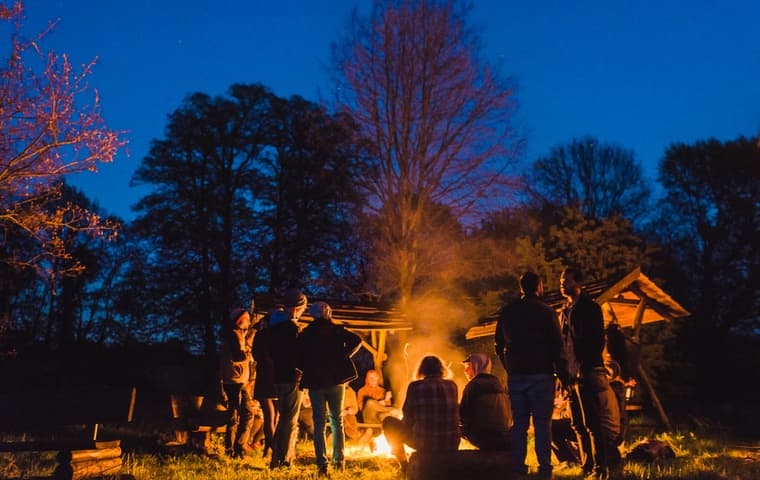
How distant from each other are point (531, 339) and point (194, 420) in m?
5.23

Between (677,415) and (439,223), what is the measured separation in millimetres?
9087

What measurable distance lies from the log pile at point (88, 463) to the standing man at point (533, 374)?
167 inches

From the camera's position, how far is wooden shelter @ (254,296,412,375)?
1320 centimetres

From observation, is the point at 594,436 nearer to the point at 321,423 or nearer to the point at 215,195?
the point at 321,423

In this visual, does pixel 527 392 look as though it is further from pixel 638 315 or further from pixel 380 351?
pixel 380 351

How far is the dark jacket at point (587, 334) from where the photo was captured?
22.2 feet

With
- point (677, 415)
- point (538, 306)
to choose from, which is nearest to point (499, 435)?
point (538, 306)

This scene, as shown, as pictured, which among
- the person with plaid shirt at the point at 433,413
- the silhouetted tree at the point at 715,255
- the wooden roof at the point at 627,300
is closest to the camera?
the person with plaid shirt at the point at 433,413

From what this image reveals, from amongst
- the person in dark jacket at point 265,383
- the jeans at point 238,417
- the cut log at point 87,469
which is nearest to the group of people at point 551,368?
the person in dark jacket at point 265,383

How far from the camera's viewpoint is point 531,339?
20.7ft

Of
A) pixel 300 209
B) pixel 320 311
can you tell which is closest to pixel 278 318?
pixel 320 311

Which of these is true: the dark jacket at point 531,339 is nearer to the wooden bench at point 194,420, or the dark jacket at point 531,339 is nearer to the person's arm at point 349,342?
the person's arm at point 349,342

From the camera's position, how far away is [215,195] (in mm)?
28078

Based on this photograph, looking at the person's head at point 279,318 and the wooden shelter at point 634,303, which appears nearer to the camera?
the person's head at point 279,318
